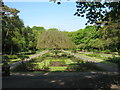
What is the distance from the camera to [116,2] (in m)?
5.89

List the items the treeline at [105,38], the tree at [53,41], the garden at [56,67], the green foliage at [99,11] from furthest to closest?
the tree at [53,41], the treeline at [105,38], the garden at [56,67], the green foliage at [99,11]

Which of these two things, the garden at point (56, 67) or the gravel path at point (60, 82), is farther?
the garden at point (56, 67)

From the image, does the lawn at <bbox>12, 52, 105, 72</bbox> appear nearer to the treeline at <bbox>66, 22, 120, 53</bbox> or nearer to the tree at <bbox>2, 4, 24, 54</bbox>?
the treeline at <bbox>66, 22, 120, 53</bbox>

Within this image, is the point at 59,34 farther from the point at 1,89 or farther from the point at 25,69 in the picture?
the point at 1,89

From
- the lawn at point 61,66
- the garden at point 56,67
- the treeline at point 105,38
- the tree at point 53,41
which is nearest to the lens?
the garden at point 56,67

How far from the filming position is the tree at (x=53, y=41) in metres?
21.3

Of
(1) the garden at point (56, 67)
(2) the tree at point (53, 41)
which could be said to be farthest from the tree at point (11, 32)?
(1) the garden at point (56, 67)

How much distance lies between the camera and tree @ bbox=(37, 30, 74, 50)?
21.3 m

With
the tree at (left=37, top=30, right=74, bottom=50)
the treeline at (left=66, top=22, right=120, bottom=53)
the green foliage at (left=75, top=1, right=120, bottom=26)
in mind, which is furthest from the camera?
the tree at (left=37, top=30, right=74, bottom=50)

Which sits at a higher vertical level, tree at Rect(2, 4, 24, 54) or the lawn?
tree at Rect(2, 4, 24, 54)

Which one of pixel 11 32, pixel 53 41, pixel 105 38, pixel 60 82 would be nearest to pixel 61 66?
pixel 60 82

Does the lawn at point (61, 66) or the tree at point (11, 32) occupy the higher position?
the tree at point (11, 32)

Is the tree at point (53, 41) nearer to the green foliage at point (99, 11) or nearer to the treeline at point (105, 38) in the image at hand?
the treeline at point (105, 38)

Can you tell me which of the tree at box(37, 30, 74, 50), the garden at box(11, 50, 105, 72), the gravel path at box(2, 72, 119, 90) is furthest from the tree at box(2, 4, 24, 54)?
the gravel path at box(2, 72, 119, 90)
